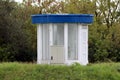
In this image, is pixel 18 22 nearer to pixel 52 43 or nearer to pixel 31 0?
pixel 52 43

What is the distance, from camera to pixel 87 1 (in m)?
28.7

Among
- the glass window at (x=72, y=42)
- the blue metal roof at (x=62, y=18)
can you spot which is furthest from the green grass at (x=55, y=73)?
the glass window at (x=72, y=42)

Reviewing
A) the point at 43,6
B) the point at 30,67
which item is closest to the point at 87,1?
the point at 43,6

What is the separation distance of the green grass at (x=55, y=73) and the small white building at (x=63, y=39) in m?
3.48

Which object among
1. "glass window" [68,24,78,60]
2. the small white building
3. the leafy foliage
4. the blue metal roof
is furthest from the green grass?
the leafy foliage

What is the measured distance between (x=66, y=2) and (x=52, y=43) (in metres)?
13.6

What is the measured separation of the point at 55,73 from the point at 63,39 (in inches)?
176

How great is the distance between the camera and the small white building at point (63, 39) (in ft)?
57.6

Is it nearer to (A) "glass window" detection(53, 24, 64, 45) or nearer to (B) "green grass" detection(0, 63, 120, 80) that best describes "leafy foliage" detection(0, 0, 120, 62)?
(A) "glass window" detection(53, 24, 64, 45)

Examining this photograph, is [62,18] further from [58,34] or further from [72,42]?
[72,42]

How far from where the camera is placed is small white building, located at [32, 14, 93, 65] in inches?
691

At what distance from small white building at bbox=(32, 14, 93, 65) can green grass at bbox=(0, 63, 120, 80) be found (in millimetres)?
3481

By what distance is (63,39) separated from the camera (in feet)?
59.2

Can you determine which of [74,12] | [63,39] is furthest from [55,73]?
[74,12]
